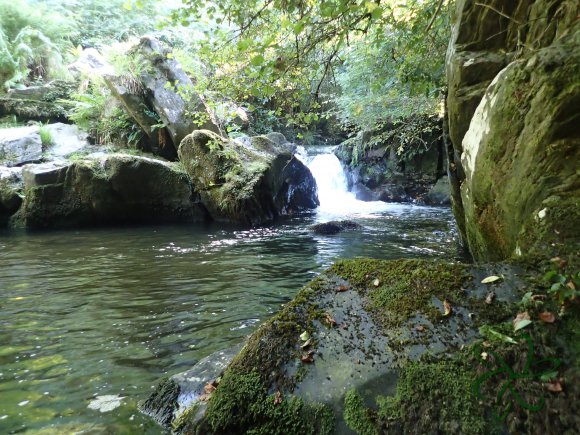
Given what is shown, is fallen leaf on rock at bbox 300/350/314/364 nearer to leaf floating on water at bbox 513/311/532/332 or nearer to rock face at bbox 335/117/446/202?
leaf floating on water at bbox 513/311/532/332

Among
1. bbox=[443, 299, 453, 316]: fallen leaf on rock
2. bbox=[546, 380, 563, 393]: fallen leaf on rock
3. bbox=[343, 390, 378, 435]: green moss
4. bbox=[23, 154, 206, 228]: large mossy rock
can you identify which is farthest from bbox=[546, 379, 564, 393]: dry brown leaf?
bbox=[23, 154, 206, 228]: large mossy rock

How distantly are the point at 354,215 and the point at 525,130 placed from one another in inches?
405

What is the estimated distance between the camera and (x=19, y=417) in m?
2.60

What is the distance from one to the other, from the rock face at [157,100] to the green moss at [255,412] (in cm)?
1312

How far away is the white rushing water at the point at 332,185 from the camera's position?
55.3ft

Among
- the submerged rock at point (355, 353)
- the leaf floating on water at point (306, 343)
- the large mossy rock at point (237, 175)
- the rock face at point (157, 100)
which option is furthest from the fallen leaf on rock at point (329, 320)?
the rock face at point (157, 100)

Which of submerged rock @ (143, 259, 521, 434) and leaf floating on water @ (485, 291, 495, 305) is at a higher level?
leaf floating on water @ (485, 291, 495, 305)

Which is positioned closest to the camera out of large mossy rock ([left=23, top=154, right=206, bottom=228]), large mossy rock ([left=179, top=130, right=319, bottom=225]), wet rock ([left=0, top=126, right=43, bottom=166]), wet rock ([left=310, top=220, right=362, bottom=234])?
wet rock ([left=310, top=220, right=362, bottom=234])

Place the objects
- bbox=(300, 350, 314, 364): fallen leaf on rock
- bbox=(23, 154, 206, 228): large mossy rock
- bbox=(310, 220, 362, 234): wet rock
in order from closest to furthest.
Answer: bbox=(300, 350, 314, 364): fallen leaf on rock → bbox=(310, 220, 362, 234): wet rock → bbox=(23, 154, 206, 228): large mossy rock

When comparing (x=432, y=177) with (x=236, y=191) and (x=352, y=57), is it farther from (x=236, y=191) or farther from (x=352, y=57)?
(x=236, y=191)

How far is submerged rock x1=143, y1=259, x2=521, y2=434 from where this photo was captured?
1.90m

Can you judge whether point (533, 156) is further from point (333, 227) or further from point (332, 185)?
point (332, 185)

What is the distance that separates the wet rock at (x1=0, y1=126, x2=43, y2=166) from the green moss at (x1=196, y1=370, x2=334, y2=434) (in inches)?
601

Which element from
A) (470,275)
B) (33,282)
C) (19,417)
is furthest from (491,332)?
(33,282)
